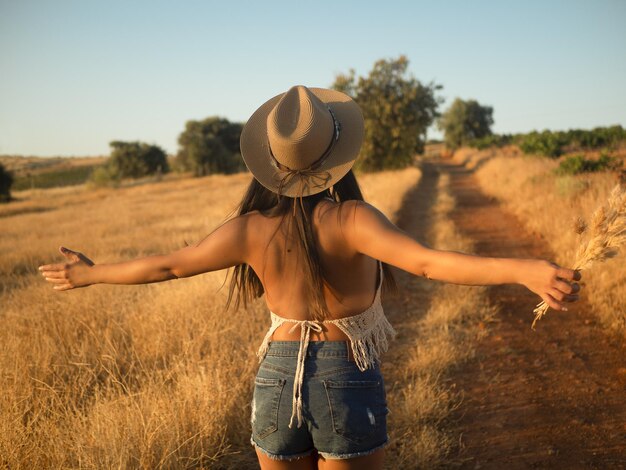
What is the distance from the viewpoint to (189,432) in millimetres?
2941

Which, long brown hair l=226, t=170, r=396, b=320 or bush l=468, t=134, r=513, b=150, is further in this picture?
bush l=468, t=134, r=513, b=150

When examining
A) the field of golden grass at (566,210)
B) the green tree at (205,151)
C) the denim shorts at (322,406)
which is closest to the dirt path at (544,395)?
the field of golden grass at (566,210)

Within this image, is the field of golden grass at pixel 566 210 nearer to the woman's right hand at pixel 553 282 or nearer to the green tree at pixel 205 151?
the woman's right hand at pixel 553 282

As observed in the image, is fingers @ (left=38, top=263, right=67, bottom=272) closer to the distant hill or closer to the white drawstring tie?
the white drawstring tie

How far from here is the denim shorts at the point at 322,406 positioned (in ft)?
5.20

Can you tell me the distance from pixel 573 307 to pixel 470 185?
1691 centimetres

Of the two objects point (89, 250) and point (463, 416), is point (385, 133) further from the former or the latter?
point (463, 416)

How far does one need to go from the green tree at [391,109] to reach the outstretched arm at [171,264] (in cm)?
2740

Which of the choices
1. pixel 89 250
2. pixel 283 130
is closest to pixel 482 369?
pixel 283 130

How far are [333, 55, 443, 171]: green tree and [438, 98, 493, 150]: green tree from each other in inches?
1632

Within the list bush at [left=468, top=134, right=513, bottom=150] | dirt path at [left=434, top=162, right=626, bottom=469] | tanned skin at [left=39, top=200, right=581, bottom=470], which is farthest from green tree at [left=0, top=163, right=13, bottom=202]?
bush at [left=468, top=134, right=513, bottom=150]

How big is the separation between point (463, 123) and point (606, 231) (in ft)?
238

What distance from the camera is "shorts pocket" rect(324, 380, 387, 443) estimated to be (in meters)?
1.58

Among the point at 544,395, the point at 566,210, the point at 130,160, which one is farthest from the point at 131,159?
the point at 544,395
